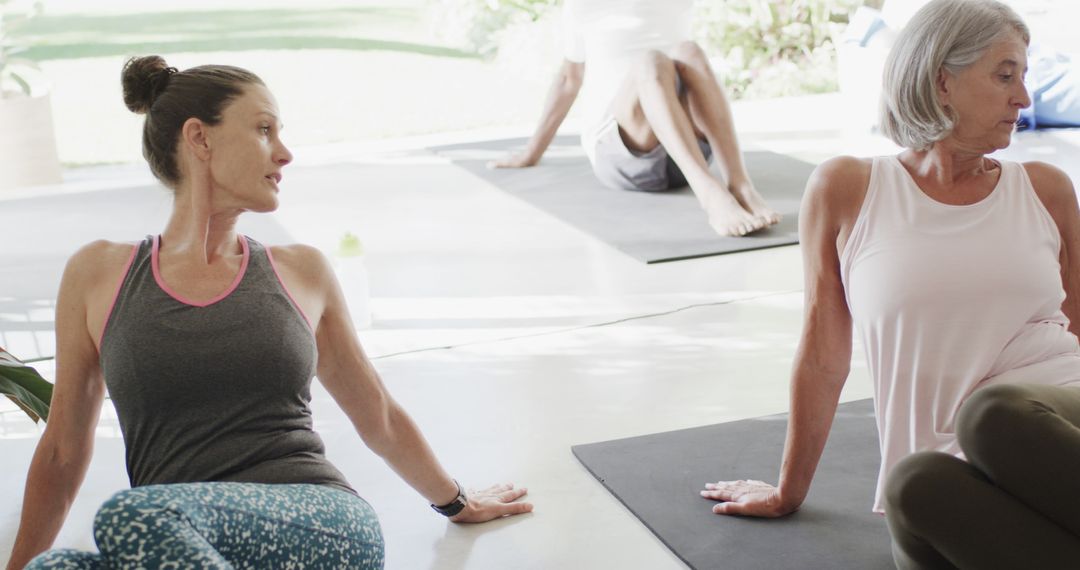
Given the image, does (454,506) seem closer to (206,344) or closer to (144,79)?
(206,344)

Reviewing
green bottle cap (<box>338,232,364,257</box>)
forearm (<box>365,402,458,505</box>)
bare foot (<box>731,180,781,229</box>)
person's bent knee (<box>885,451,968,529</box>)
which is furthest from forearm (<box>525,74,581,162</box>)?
person's bent knee (<box>885,451,968,529</box>)

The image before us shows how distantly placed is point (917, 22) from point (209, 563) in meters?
1.23

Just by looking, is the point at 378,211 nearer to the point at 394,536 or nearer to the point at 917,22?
the point at 394,536

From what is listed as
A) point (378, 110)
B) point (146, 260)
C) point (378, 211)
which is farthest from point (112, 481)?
point (378, 110)

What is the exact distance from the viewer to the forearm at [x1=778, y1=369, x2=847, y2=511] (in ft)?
6.32

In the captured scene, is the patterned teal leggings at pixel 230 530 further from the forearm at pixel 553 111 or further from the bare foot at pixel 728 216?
the forearm at pixel 553 111

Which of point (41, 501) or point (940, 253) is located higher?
point (940, 253)

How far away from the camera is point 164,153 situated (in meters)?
1.74

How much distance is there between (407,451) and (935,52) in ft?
Result: 3.23

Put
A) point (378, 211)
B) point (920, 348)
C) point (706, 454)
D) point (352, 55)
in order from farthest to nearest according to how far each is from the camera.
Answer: point (352, 55)
point (378, 211)
point (706, 454)
point (920, 348)

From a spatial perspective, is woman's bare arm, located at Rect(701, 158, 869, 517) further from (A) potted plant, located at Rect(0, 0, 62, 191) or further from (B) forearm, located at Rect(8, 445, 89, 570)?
(A) potted plant, located at Rect(0, 0, 62, 191)

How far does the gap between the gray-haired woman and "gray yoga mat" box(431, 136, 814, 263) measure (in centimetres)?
187

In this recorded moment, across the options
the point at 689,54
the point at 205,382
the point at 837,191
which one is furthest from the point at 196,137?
the point at 689,54

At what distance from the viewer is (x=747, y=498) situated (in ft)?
7.05
